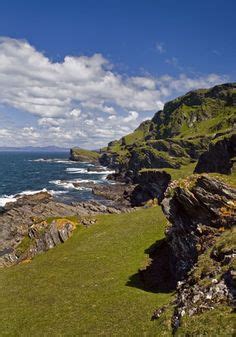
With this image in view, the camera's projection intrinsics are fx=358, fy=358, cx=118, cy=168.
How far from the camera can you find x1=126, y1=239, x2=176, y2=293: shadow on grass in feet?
125


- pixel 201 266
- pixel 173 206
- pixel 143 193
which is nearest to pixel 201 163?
pixel 143 193

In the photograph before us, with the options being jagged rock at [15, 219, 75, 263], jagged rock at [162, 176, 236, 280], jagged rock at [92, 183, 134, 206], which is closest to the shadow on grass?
jagged rock at [162, 176, 236, 280]

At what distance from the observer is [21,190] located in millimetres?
171125

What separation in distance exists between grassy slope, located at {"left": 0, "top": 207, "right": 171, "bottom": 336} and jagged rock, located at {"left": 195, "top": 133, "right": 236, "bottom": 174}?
5040 cm

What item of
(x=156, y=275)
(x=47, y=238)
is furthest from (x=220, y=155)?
(x=156, y=275)

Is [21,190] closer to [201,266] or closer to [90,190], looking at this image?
[90,190]

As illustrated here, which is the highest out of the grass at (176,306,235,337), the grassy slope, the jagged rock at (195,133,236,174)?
the jagged rock at (195,133,236,174)

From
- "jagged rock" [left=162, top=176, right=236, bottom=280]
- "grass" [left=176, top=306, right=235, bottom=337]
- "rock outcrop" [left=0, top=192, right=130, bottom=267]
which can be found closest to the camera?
"grass" [left=176, top=306, right=235, bottom=337]

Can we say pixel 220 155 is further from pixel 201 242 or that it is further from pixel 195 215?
pixel 201 242

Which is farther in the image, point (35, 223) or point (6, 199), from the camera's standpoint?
point (6, 199)

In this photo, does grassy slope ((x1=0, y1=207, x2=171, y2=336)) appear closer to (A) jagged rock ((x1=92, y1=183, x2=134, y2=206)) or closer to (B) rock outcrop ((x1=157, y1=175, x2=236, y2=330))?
(B) rock outcrop ((x1=157, y1=175, x2=236, y2=330))

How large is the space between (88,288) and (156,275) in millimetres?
7988

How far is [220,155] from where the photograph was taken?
4518 inches

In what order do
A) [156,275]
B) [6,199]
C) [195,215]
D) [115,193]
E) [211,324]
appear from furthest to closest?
[115,193] → [6,199] → [156,275] → [195,215] → [211,324]
